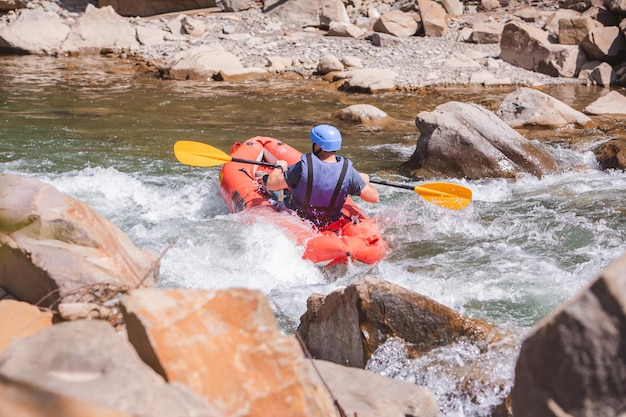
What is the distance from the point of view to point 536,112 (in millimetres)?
9219

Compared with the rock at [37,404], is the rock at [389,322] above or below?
below

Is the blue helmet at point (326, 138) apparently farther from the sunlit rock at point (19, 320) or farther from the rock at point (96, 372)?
the rock at point (96, 372)

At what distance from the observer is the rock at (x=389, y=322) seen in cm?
337

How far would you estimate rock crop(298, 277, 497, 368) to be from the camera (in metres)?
3.37

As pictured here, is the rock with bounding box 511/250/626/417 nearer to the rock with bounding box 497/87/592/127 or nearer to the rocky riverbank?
the rock with bounding box 497/87/592/127

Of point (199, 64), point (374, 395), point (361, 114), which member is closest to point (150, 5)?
point (199, 64)

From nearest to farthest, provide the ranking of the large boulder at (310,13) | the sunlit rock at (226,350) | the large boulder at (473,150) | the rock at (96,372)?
the rock at (96,372), the sunlit rock at (226,350), the large boulder at (473,150), the large boulder at (310,13)

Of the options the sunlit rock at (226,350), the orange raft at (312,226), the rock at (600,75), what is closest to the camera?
the sunlit rock at (226,350)

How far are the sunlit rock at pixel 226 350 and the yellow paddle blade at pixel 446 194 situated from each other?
12.6ft

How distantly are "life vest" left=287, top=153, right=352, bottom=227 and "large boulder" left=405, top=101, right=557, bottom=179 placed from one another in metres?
2.23

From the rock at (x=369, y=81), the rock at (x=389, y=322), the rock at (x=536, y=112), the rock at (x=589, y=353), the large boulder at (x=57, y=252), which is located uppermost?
the rock at (x=589, y=353)

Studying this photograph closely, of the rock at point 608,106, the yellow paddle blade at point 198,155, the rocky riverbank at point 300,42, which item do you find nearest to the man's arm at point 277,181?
the yellow paddle blade at point 198,155

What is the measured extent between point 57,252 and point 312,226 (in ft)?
8.81

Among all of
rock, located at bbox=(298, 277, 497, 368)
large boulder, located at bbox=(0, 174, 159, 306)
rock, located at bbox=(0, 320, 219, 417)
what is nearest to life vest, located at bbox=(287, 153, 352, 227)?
rock, located at bbox=(298, 277, 497, 368)
